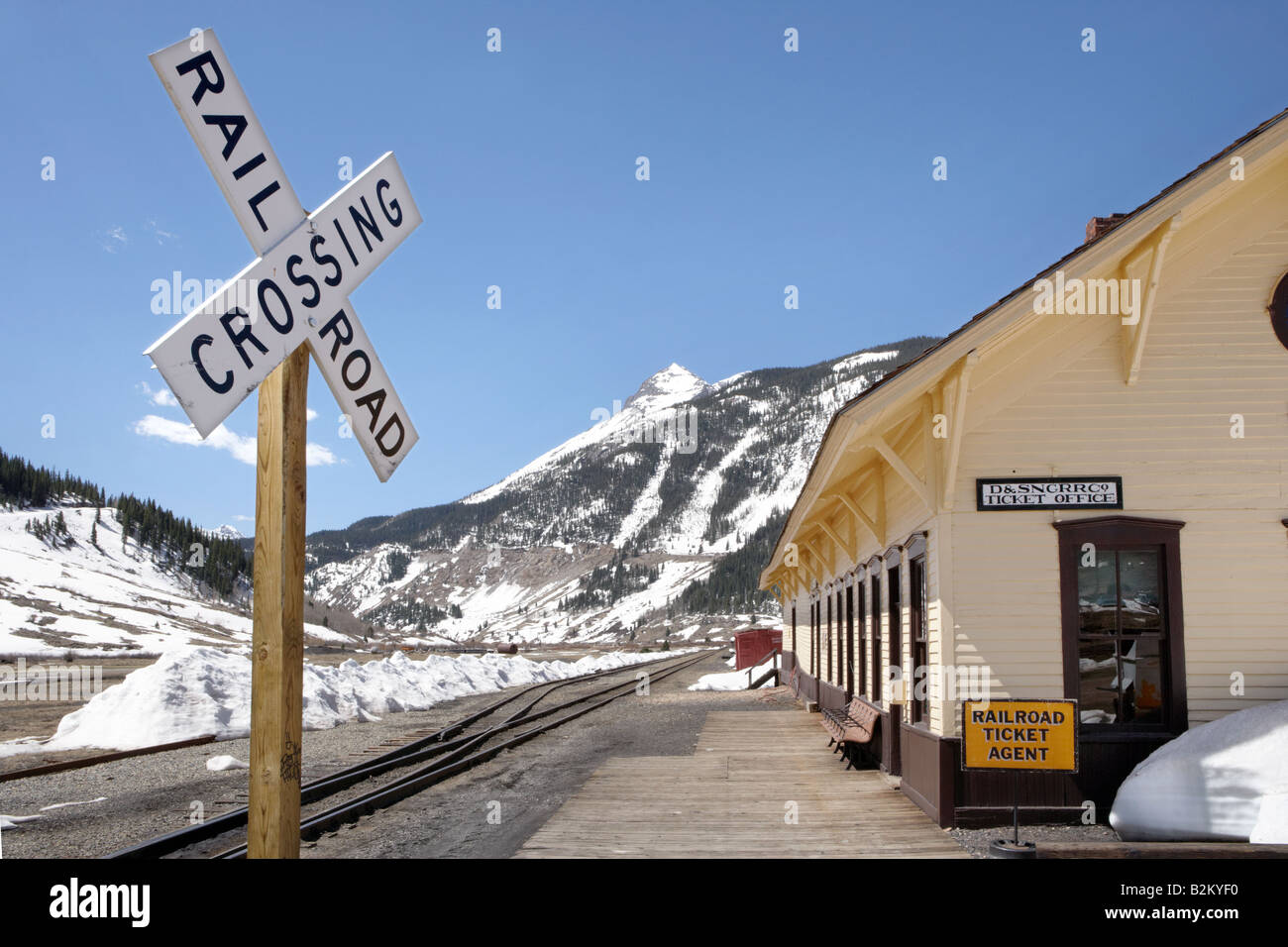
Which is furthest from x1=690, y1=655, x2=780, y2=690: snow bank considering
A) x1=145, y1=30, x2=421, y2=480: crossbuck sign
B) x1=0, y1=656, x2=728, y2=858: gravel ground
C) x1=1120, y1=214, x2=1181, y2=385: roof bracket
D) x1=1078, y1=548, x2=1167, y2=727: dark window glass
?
x1=145, y1=30, x2=421, y2=480: crossbuck sign

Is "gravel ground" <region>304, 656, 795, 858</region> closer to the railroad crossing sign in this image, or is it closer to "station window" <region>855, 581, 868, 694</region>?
"station window" <region>855, 581, 868, 694</region>

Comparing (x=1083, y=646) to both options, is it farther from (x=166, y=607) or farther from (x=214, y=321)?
(x=166, y=607)

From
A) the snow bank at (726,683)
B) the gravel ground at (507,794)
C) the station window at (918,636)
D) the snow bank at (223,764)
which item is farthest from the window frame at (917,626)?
the snow bank at (726,683)

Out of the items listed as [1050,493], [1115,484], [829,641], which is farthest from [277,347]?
[829,641]

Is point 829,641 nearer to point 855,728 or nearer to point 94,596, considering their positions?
point 855,728

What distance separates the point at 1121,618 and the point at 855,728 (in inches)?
207

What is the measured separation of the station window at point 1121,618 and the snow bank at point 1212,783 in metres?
0.87

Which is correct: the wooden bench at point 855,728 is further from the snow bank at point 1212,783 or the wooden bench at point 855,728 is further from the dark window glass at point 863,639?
the snow bank at point 1212,783

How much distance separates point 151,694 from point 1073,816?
16.8 m

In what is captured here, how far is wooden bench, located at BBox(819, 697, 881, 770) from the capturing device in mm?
13438

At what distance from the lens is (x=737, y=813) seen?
34.2 feet

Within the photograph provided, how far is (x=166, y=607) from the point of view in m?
101

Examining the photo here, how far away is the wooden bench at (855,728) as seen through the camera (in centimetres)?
1344
